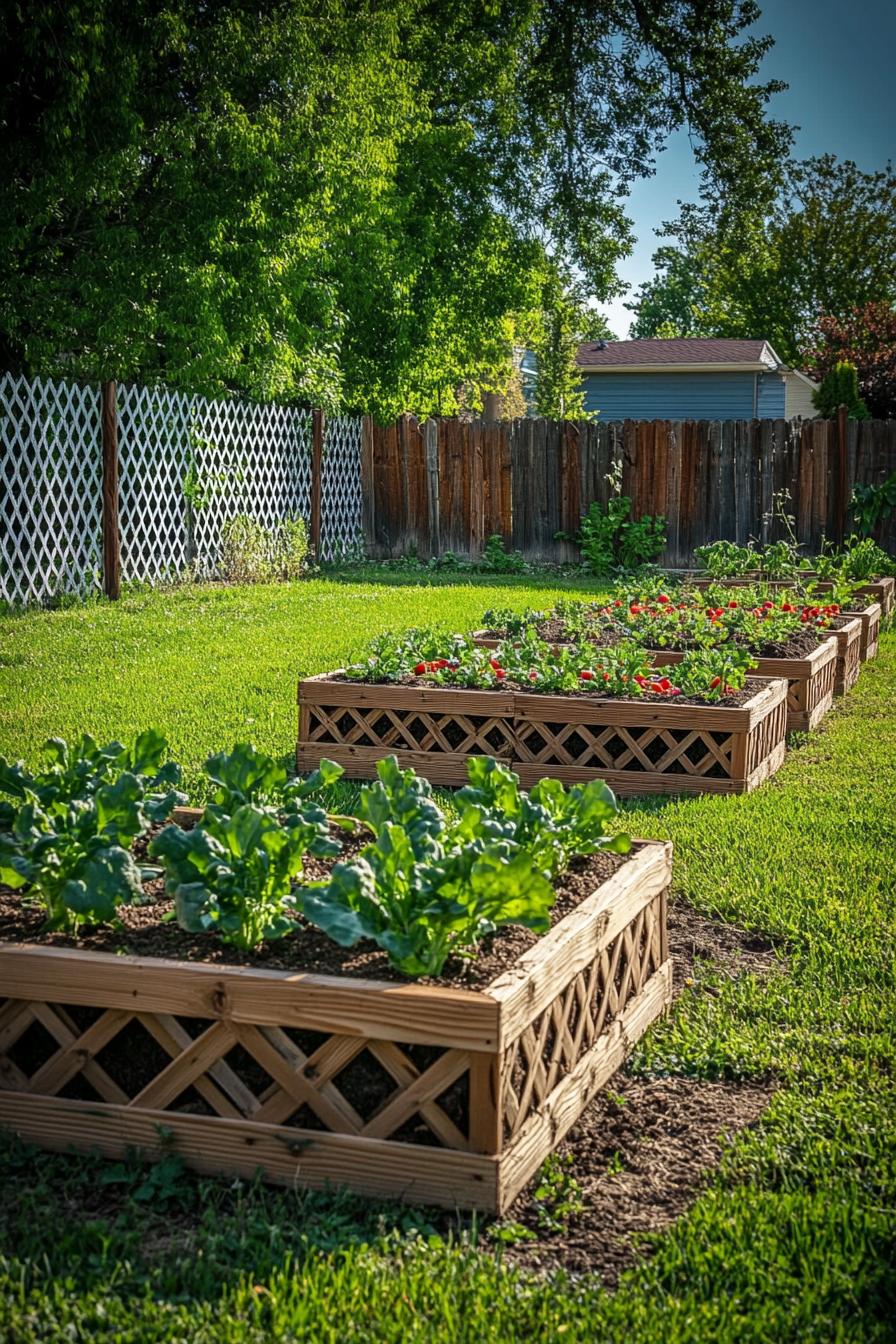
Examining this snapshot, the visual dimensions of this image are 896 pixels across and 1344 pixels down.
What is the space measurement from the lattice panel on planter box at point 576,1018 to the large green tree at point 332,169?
10.9 m

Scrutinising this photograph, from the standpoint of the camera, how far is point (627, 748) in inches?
232

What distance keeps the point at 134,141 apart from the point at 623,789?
9.74 meters

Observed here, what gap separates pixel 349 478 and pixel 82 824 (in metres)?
14.3

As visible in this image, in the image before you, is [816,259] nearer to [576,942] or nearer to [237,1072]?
[576,942]

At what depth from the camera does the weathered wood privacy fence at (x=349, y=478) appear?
38.6ft

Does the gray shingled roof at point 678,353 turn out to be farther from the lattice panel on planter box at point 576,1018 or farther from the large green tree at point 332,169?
the lattice panel on planter box at point 576,1018

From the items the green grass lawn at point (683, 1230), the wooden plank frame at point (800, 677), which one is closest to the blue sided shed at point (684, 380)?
the wooden plank frame at point (800, 677)

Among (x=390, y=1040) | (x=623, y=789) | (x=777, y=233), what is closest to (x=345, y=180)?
(x=623, y=789)

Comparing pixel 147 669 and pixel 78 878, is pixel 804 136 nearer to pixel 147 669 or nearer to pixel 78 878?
pixel 147 669

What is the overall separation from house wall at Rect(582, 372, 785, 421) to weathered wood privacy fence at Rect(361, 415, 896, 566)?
1894 centimetres

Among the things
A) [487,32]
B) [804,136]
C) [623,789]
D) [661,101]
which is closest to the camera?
[623,789]

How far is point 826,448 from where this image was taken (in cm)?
1525

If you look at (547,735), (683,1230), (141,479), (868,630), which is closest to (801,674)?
(547,735)

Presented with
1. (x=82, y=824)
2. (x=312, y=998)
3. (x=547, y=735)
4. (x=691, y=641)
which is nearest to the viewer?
(x=312, y=998)
